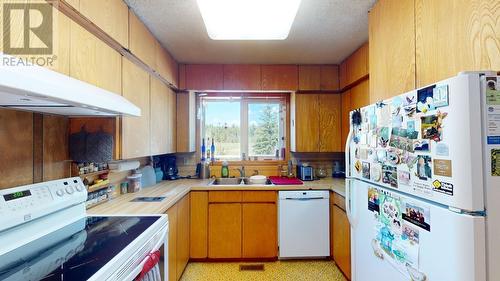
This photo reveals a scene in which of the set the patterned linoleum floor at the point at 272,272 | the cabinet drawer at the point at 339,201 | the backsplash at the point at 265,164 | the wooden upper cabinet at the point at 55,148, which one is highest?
the wooden upper cabinet at the point at 55,148

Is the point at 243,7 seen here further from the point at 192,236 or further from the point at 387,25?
the point at 192,236

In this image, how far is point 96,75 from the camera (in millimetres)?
1389

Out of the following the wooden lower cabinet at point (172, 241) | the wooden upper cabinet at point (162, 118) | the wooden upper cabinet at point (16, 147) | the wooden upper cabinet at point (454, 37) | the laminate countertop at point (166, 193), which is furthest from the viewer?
the wooden upper cabinet at point (162, 118)

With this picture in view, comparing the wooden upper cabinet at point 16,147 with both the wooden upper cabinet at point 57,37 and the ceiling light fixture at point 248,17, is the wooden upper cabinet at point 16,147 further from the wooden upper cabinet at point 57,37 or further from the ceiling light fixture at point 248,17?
the ceiling light fixture at point 248,17

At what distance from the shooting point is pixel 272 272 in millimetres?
2441

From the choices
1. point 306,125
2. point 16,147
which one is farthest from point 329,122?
point 16,147

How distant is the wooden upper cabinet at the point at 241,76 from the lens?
3.03m

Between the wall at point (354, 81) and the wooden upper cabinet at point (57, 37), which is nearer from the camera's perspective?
the wooden upper cabinet at point (57, 37)

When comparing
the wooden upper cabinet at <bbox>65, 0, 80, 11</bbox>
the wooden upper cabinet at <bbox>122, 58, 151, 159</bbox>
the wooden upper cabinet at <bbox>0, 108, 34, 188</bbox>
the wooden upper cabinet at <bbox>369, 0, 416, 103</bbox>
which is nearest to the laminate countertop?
the wooden upper cabinet at <bbox>122, 58, 151, 159</bbox>

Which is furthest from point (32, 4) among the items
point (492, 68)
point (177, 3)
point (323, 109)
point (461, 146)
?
point (323, 109)

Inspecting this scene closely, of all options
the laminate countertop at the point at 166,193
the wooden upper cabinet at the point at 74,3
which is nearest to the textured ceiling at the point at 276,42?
the wooden upper cabinet at the point at 74,3

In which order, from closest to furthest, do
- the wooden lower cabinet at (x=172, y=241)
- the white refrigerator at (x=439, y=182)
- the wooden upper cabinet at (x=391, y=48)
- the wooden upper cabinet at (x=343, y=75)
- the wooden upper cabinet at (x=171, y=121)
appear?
the white refrigerator at (x=439, y=182) → the wooden upper cabinet at (x=391, y=48) → the wooden lower cabinet at (x=172, y=241) → the wooden upper cabinet at (x=171, y=121) → the wooden upper cabinet at (x=343, y=75)

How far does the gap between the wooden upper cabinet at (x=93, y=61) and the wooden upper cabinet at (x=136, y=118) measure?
125mm

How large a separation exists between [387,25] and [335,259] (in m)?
2.25
